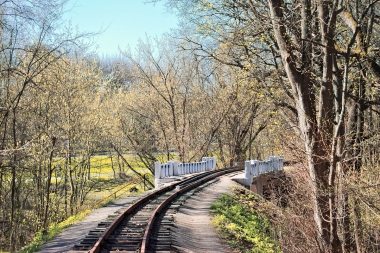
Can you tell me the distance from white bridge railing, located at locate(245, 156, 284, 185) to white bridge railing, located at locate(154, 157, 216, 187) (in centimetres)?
424

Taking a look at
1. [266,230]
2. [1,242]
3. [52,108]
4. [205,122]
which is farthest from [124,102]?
[266,230]

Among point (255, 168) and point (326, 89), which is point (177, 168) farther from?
point (326, 89)

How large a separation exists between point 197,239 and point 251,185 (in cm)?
1406

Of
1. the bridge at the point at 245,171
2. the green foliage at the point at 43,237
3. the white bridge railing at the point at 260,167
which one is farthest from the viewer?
the white bridge railing at the point at 260,167

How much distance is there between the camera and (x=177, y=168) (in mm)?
25000

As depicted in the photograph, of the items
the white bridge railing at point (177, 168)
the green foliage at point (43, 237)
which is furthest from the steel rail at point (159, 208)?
the green foliage at point (43, 237)

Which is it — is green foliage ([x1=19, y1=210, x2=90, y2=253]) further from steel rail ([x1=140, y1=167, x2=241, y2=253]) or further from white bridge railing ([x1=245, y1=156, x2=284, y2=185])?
white bridge railing ([x1=245, y1=156, x2=284, y2=185])

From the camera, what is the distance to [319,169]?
10.7 meters

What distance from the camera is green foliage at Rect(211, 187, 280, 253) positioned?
36.6 feet

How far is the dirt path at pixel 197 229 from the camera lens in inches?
378

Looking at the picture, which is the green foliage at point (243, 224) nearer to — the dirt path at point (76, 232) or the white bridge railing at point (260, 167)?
the dirt path at point (76, 232)

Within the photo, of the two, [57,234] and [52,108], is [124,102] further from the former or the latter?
[57,234]

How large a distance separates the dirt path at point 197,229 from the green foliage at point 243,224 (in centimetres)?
33

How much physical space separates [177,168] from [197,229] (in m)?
13.5
